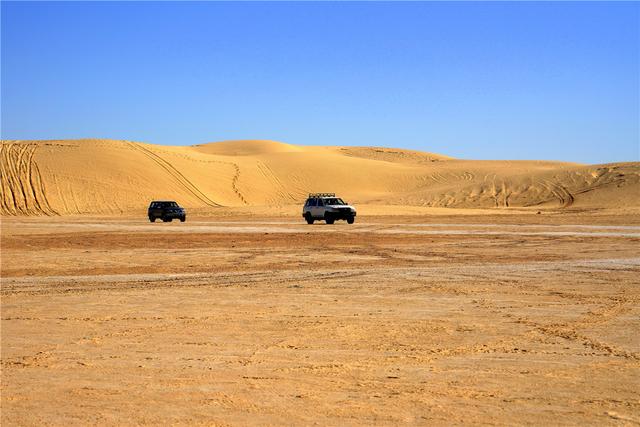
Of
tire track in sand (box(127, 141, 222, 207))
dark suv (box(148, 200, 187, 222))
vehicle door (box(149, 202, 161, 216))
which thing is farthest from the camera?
tire track in sand (box(127, 141, 222, 207))

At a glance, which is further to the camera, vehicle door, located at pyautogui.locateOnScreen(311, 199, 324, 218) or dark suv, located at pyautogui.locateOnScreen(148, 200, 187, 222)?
dark suv, located at pyautogui.locateOnScreen(148, 200, 187, 222)

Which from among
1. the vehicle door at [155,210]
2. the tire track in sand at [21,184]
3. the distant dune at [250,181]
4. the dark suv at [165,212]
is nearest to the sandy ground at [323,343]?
the dark suv at [165,212]

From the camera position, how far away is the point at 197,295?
13.8 m

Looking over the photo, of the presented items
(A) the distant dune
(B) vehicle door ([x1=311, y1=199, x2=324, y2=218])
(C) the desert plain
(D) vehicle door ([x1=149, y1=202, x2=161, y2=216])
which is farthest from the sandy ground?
(A) the distant dune

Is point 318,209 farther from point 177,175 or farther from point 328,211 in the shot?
point 177,175

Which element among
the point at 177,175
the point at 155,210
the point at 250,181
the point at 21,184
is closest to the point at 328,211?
the point at 155,210

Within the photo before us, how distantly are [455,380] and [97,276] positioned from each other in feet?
37.3

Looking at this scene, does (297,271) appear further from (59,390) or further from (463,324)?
(59,390)

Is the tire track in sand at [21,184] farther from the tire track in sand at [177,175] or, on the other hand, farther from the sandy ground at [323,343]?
the sandy ground at [323,343]

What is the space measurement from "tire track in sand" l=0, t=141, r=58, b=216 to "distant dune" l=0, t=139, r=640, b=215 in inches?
3.6

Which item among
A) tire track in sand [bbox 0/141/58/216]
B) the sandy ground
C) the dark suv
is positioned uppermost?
tire track in sand [bbox 0/141/58/216]

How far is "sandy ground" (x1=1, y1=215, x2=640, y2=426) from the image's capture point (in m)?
6.62

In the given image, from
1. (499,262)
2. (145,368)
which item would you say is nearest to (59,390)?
(145,368)

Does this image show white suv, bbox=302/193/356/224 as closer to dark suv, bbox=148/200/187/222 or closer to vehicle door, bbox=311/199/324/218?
vehicle door, bbox=311/199/324/218
